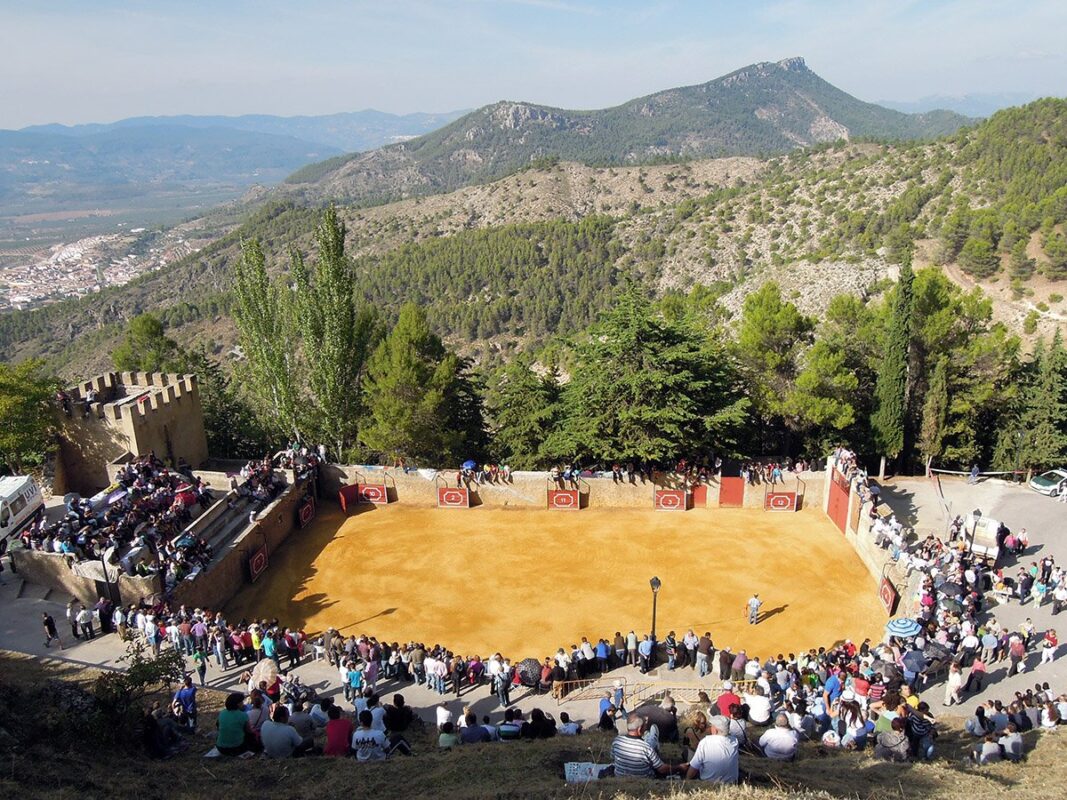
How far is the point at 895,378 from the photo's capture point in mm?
32031

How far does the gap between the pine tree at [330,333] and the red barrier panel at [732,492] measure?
16730 millimetres

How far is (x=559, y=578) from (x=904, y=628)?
10.3 meters

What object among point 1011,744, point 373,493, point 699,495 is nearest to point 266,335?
point 373,493

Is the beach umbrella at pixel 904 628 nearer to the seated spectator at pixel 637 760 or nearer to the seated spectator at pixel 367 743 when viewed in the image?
the seated spectator at pixel 637 760

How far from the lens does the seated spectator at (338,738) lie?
42.1ft

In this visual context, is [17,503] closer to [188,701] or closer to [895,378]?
[188,701]

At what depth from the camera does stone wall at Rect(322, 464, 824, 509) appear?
1104 inches

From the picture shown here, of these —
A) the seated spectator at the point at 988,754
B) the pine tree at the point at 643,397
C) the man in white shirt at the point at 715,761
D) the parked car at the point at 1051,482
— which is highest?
the pine tree at the point at 643,397

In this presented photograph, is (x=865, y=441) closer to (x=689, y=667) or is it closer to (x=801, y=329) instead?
(x=801, y=329)

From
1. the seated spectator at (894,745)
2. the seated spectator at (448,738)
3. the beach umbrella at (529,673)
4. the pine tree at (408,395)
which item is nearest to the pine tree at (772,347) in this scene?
the pine tree at (408,395)

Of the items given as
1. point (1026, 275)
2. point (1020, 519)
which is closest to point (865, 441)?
point (1020, 519)

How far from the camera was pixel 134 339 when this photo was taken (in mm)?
47000

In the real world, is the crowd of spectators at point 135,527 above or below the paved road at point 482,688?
above

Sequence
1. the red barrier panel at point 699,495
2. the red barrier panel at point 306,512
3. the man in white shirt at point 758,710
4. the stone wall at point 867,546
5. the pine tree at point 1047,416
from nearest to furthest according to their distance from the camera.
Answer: the man in white shirt at point 758,710
the stone wall at point 867,546
the red barrier panel at point 306,512
the red barrier panel at point 699,495
the pine tree at point 1047,416
